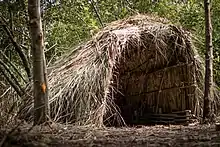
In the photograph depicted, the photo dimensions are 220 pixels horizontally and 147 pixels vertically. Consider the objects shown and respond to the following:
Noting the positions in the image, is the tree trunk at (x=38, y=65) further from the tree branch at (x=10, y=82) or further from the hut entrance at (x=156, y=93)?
the hut entrance at (x=156, y=93)

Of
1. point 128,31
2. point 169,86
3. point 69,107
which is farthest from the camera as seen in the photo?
point 169,86

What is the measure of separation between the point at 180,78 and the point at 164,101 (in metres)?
0.67

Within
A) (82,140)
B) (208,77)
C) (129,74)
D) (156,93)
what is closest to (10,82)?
A: (129,74)

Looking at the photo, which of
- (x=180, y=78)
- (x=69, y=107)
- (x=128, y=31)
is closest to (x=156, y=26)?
(x=128, y=31)

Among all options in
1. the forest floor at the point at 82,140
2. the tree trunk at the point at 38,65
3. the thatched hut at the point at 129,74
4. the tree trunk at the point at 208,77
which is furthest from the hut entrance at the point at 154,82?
the forest floor at the point at 82,140

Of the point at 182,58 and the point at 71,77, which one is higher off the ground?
the point at 182,58

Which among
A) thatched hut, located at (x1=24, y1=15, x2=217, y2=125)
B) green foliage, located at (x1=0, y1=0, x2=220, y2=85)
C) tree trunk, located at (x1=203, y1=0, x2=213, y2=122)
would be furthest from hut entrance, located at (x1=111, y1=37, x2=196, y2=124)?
tree trunk, located at (x1=203, y1=0, x2=213, y2=122)

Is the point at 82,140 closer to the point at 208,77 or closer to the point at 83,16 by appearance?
the point at 208,77

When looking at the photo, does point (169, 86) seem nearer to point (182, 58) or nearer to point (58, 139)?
point (182, 58)

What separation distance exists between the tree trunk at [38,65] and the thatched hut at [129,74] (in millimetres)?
807

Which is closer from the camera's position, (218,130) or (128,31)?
(218,130)

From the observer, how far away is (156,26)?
710 cm

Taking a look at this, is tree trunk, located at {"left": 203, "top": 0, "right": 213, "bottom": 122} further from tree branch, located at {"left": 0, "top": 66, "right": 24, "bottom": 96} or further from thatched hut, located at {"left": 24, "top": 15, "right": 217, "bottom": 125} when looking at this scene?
tree branch, located at {"left": 0, "top": 66, "right": 24, "bottom": 96}

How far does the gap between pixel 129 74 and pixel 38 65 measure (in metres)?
3.98
